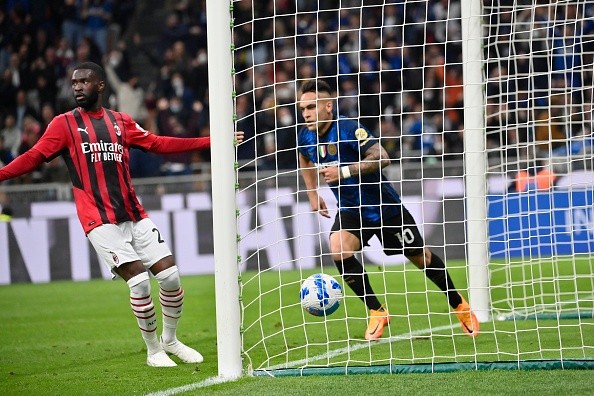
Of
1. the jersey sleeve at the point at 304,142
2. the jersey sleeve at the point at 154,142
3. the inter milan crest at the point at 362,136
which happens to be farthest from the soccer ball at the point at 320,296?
the jersey sleeve at the point at 304,142

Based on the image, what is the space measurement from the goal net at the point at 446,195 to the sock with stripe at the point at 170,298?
1.87 ft

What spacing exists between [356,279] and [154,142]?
2.05 metres

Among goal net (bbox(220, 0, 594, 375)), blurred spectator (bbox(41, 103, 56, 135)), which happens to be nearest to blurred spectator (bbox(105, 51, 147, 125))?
blurred spectator (bbox(41, 103, 56, 135))

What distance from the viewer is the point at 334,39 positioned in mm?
19875

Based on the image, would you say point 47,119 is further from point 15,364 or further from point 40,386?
point 40,386

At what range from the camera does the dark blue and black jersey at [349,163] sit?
26.2ft

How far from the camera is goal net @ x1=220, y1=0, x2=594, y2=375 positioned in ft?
23.7

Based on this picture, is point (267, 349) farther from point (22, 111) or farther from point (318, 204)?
point (22, 111)

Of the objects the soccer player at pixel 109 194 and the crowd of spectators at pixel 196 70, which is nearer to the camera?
the soccer player at pixel 109 194

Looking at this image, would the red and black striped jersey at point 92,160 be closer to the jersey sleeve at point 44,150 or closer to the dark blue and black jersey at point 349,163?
the jersey sleeve at point 44,150

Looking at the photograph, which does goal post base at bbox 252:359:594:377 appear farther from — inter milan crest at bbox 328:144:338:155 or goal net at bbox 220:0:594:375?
inter milan crest at bbox 328:144:338:155

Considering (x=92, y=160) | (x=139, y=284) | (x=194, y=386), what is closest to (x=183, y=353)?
(x=139, y=284)

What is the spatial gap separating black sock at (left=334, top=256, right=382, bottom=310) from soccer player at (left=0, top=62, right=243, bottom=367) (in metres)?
1.46

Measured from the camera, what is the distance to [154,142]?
7.46 m
